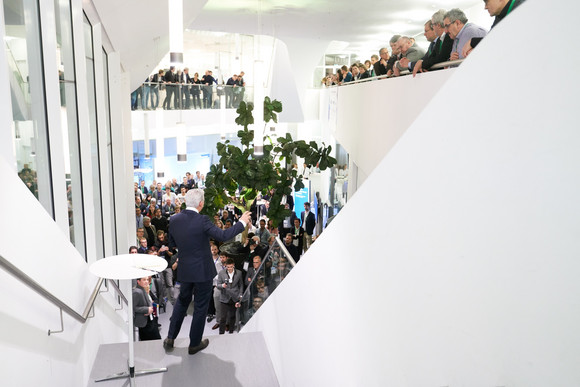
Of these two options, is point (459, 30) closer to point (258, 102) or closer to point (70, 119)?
point (258, 102)

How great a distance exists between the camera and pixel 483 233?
1.66m

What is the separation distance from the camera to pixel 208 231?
16.7 feet

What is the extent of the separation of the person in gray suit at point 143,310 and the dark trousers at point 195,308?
2.36 metres

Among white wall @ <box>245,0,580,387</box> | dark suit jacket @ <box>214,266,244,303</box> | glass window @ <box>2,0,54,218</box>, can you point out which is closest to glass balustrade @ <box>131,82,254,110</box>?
dark suit jacket @ <box>214,266,244,303</box>

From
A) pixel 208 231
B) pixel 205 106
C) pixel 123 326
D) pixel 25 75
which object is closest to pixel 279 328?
pixel 208 231

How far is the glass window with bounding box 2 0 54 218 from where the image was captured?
122 inches

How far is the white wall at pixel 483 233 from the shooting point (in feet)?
4.42

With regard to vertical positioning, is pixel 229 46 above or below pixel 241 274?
above

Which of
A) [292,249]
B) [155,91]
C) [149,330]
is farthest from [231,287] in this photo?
[155,91]

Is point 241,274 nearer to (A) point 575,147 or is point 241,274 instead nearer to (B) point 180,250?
(B) point 180,250

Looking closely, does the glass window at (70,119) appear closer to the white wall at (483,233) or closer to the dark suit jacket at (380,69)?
the white wall at (483,233)

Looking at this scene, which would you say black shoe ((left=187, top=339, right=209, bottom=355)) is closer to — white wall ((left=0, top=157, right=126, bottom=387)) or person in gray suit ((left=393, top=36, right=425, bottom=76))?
white wall ((left=0, top=157, right=126, bottom=387))

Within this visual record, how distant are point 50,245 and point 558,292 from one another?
3017 millimetres

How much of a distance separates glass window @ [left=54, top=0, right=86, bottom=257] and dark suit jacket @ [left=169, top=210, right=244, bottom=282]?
1.02 meters
